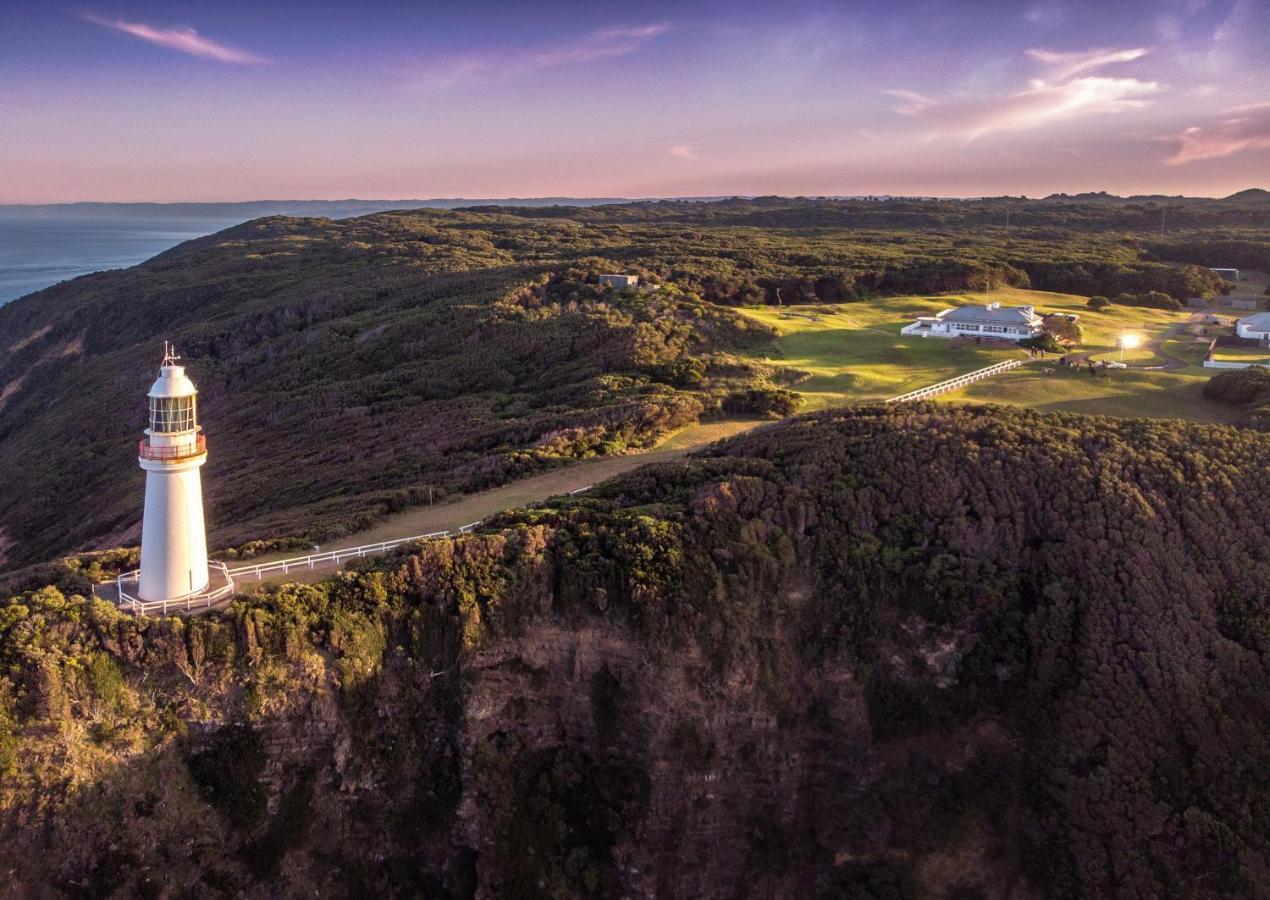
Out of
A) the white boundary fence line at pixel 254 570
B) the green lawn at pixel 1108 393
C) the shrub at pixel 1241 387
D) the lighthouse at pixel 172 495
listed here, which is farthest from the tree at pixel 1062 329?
the lighthouse at pixel 172 495

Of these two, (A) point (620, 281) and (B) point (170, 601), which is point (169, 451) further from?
(A) point (620, 281)

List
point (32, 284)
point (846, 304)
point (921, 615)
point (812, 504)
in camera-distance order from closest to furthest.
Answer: point (921, 615) → point (812, 504) → point (846, 304) → point (32, 284)

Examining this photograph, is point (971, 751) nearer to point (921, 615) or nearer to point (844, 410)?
point (921, 615)

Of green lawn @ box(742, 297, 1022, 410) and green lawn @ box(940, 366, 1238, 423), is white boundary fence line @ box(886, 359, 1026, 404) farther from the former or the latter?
green lawn @ box(742, 297, 1022, 410)

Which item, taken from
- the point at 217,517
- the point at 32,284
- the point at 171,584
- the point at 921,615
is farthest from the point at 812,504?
the point at 32,284

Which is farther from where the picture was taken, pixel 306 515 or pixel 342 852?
pixel 306 515

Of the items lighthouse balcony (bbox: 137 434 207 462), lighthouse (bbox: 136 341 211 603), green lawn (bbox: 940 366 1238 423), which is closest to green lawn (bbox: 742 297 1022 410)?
green lawn (bbox: 940 366 1238 423)

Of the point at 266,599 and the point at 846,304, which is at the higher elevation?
the point at 846,304

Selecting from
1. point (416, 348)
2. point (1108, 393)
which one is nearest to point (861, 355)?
point (1108, 393)
